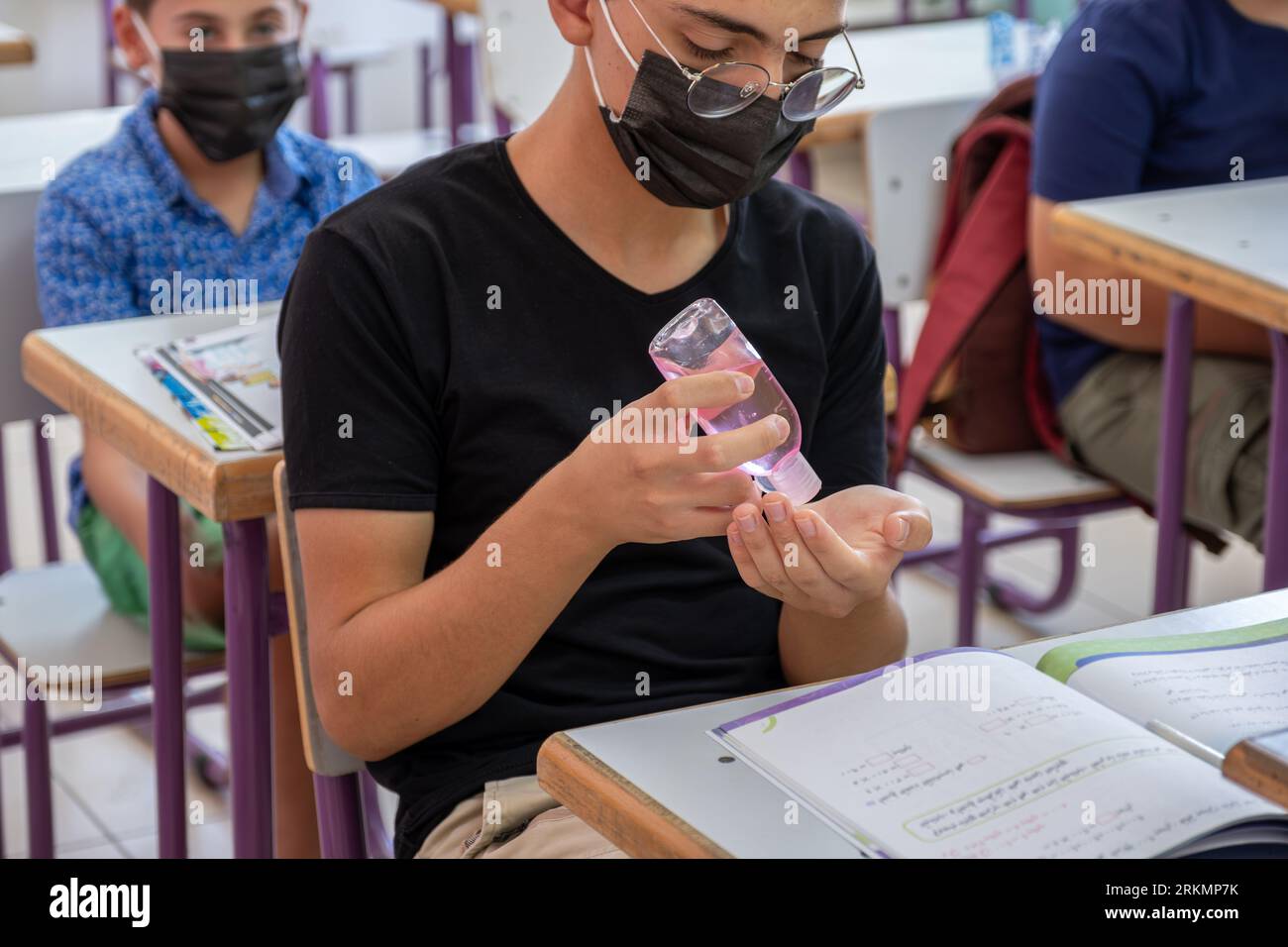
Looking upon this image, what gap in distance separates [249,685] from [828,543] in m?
0.67

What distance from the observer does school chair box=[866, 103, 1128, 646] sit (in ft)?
7.27

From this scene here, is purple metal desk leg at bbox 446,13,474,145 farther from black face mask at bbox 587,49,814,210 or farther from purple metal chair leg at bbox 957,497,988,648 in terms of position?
black face mask at bbox 587,49,814,210

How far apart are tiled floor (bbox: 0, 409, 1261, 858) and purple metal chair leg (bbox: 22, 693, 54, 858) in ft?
0.58

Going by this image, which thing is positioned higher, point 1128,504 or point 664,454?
point 664,454

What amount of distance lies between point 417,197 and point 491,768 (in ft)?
1.35

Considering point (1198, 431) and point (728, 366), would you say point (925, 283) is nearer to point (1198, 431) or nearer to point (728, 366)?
point (1198, 431)

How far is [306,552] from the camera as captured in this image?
1.19 m

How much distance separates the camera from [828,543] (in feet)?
3.30

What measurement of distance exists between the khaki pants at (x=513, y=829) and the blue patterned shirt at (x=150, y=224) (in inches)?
34.5

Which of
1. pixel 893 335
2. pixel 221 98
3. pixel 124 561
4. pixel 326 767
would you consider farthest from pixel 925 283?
pixel 326 767

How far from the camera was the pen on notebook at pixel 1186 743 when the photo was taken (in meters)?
0.91

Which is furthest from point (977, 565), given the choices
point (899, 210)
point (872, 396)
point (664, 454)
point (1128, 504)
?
point (664, 454)
